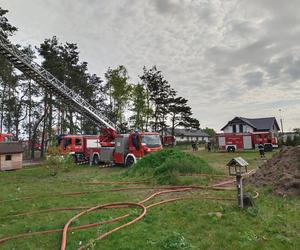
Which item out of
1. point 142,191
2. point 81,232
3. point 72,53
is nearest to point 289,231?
point 81,232

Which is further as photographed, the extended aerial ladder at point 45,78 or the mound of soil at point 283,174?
the extended aerial ladder at point 45,78

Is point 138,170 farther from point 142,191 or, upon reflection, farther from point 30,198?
point 30,198

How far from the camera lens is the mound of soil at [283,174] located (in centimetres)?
880

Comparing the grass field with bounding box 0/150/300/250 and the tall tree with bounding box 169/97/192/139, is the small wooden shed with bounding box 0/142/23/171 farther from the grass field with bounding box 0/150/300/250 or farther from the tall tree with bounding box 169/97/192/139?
the tall tree with bounding box 169/97/192/139

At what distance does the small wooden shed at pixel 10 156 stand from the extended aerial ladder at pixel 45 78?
5.69 metres

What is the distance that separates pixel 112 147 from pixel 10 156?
826cm

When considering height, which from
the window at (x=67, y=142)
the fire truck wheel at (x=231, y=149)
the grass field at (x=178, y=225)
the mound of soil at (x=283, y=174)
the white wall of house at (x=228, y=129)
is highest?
the white wall of house at (x=228, y=129)

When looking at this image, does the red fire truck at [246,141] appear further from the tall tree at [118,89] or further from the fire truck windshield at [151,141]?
the fire truck windshield at [151,141]

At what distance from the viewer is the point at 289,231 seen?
5523mm

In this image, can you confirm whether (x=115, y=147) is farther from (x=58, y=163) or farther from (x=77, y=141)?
(x=77, y=141)

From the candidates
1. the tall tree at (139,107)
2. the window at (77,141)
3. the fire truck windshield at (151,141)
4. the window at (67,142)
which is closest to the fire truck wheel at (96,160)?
the window at (77,141)

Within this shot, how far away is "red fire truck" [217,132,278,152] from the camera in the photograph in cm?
3669

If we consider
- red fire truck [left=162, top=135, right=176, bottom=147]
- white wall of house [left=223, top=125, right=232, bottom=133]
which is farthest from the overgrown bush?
white wall of house [left=223, top=125, right=232, bottom=133]

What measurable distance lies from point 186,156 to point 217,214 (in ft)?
27.1
